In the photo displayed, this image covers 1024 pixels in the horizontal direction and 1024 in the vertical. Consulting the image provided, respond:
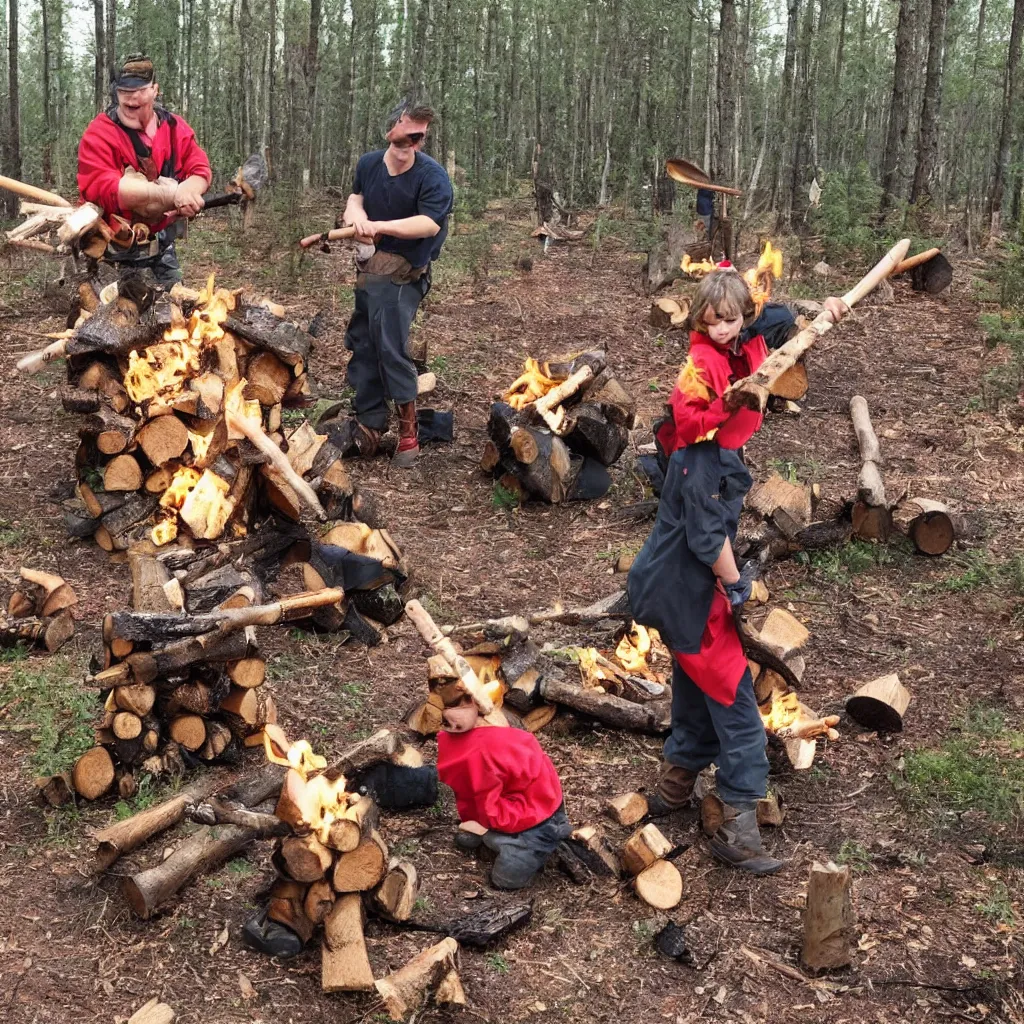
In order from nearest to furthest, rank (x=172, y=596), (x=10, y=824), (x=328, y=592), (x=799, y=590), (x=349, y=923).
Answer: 1. (x=349, y=923)
2. (x=10, y=824)
3. (x=172, y=596)
4. (x=328, y=592)
5. (x=799, y=590)

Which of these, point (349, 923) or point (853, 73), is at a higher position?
point (853, 73)

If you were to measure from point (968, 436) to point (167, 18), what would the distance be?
25.3m

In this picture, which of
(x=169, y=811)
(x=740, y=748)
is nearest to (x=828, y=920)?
(x=740, y=748)

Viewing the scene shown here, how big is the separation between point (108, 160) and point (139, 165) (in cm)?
20

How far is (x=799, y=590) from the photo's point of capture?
5988 mm

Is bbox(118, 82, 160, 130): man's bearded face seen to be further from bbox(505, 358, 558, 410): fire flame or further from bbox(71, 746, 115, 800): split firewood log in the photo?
bbox(71, 746, 115, 800): split firewood log

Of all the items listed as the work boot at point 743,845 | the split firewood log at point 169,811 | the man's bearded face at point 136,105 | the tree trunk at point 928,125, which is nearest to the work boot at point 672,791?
the work boot at point 743,845

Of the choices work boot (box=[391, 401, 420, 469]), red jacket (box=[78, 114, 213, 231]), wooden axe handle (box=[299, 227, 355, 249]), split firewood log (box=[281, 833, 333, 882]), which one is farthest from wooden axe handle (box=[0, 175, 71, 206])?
split firewood log (box=[281, 833, 333, 882])

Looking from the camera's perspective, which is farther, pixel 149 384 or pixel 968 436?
pixel 968 436

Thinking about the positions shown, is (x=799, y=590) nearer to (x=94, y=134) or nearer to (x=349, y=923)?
(x=349, y=923)

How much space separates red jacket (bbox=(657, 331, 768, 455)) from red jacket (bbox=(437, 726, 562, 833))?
3.77 ft

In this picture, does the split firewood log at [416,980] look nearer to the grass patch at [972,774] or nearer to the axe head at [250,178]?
the grass patch at [972,774]

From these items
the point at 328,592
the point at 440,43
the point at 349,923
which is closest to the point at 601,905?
the point at 349,923

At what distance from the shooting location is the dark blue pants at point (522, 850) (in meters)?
3.56
